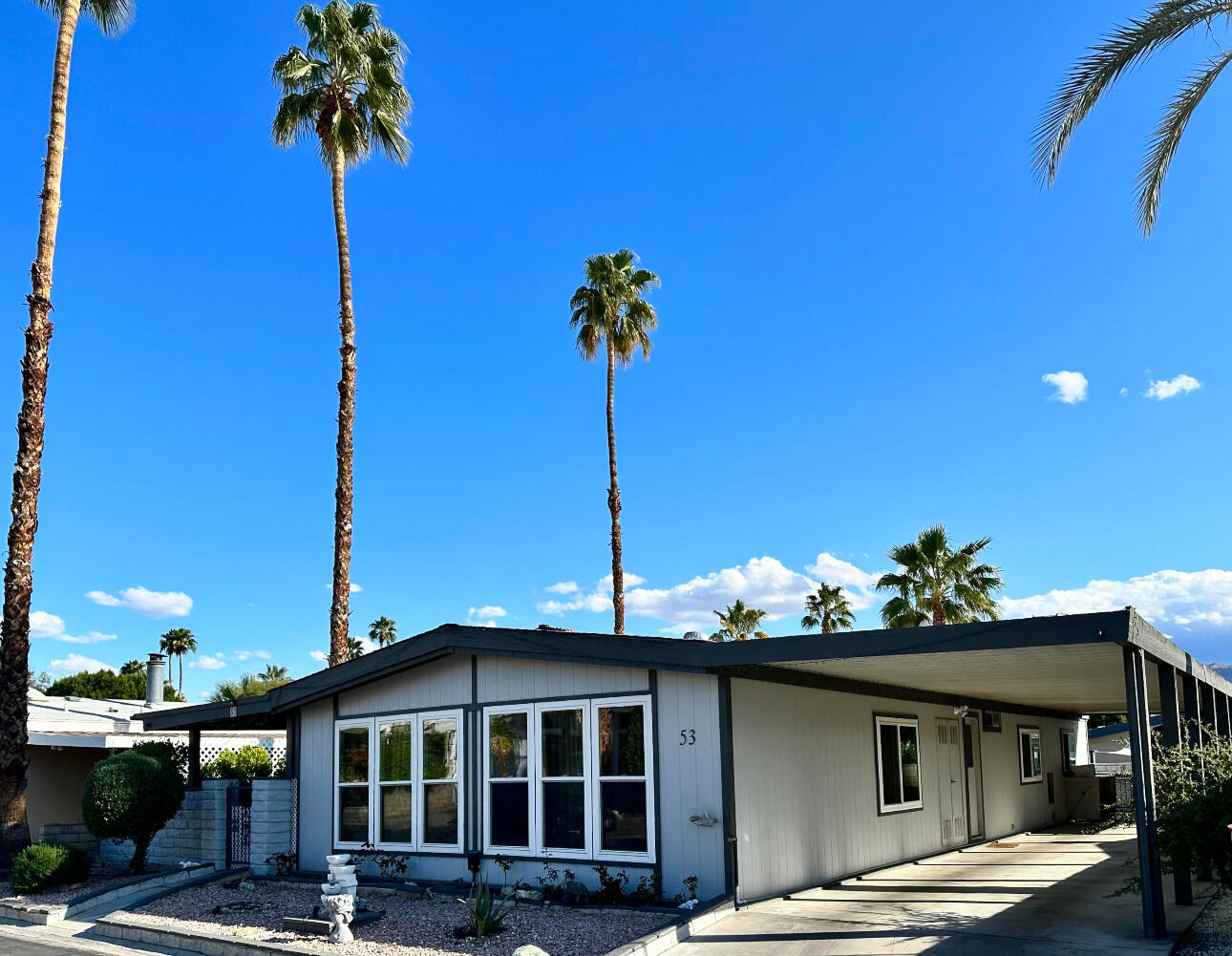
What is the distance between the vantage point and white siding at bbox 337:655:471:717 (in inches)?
467

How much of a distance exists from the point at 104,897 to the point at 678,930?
24.6 ft

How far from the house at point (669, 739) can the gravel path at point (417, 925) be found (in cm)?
71

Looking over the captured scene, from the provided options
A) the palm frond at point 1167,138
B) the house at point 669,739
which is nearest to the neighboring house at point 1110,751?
the house at point 669,739

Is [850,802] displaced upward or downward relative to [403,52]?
downward

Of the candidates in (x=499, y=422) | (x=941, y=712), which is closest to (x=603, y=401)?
(x=499, y=422)

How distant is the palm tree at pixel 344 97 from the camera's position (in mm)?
19938

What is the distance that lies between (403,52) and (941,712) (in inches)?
625

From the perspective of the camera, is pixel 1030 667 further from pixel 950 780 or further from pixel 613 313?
pixel 613 313

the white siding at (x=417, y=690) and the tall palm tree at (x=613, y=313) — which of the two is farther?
the tall palm tree at (x=613, y=313)

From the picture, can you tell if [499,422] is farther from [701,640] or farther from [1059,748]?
[701,640]

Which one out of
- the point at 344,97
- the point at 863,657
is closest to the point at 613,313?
the point at 344,97

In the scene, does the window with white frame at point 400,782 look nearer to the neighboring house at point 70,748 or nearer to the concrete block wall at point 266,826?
the concrete block wall at point 266,826

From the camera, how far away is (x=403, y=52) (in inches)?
830

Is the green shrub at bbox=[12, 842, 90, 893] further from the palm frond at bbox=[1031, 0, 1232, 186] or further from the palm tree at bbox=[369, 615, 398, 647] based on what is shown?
the palm tree at bbox=[369, 615, 398, 647]
